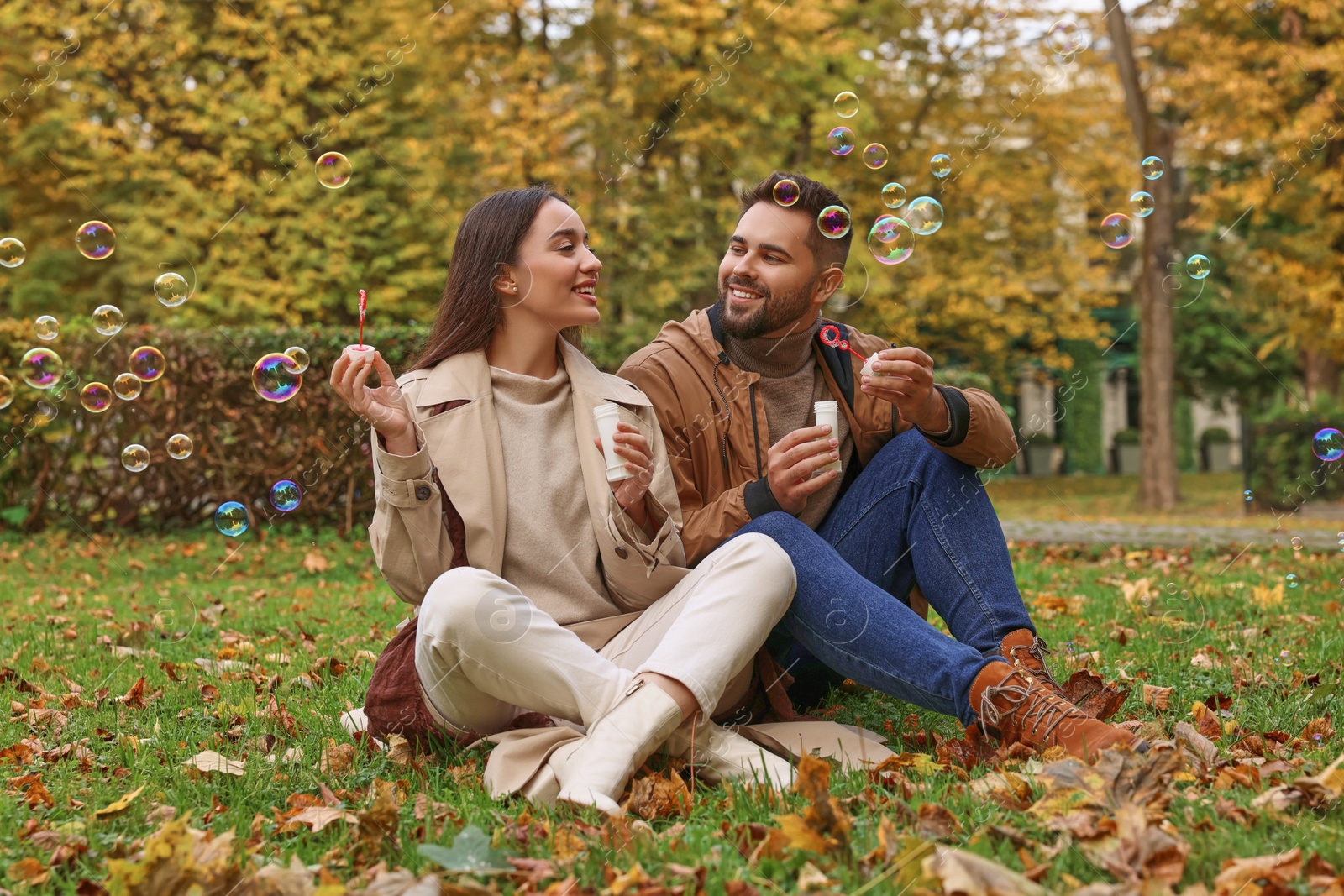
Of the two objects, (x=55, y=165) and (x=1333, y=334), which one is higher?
(x=55, y=165)

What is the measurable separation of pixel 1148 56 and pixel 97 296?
1665cm

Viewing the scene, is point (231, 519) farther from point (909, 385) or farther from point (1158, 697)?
point (1158, 697)

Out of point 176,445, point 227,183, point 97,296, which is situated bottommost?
point 176,445

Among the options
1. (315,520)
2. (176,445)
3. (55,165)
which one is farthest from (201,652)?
(55,165)

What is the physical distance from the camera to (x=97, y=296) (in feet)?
63.5

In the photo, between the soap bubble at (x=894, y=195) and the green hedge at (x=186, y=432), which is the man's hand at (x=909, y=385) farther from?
the green hedge at (x=186, y=432)

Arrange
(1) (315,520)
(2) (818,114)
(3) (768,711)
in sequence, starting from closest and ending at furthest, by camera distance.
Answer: (3) (768,711) < (1) (315,520) < (2) (818,114)

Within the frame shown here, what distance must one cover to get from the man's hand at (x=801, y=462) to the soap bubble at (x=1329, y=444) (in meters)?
3.13

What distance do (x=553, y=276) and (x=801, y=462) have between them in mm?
813

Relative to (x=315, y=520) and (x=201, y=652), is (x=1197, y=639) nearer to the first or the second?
(x=201, y=652)

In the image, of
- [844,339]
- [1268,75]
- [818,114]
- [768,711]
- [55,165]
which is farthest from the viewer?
[55,165]

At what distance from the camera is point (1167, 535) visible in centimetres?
920

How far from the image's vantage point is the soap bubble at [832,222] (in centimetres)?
368

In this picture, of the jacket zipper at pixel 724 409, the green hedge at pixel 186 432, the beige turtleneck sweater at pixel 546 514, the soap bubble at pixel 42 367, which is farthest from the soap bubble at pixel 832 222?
the green hedge at pixel 186 432
